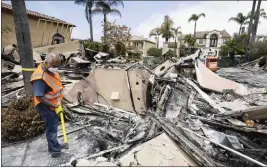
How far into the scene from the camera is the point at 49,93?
2742mm

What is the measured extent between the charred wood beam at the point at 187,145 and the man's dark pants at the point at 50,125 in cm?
176

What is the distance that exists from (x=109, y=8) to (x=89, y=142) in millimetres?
21097

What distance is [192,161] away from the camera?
8.50 ft

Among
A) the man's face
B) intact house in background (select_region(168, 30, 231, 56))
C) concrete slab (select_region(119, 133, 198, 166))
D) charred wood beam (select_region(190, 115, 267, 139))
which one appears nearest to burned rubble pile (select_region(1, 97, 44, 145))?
the man's face

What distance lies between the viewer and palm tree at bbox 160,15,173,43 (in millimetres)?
29500

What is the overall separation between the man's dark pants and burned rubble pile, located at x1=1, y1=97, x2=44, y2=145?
79cm

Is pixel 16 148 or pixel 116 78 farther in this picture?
pixel 116 78

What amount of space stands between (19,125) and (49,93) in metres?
1.16

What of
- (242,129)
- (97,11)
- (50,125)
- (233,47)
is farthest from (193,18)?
(50,125)

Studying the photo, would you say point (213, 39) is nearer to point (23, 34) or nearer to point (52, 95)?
point (23, 34)

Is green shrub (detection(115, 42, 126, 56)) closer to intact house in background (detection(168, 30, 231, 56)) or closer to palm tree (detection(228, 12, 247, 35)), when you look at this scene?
palm tree (detection(228, 12, 247, 35))

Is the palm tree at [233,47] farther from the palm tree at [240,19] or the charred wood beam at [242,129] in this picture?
the charred wood beam at [242,129]

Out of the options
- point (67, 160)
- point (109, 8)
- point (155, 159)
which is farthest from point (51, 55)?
point (109, 8)

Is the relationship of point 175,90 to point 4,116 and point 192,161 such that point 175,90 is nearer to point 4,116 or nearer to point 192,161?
point 192,161
